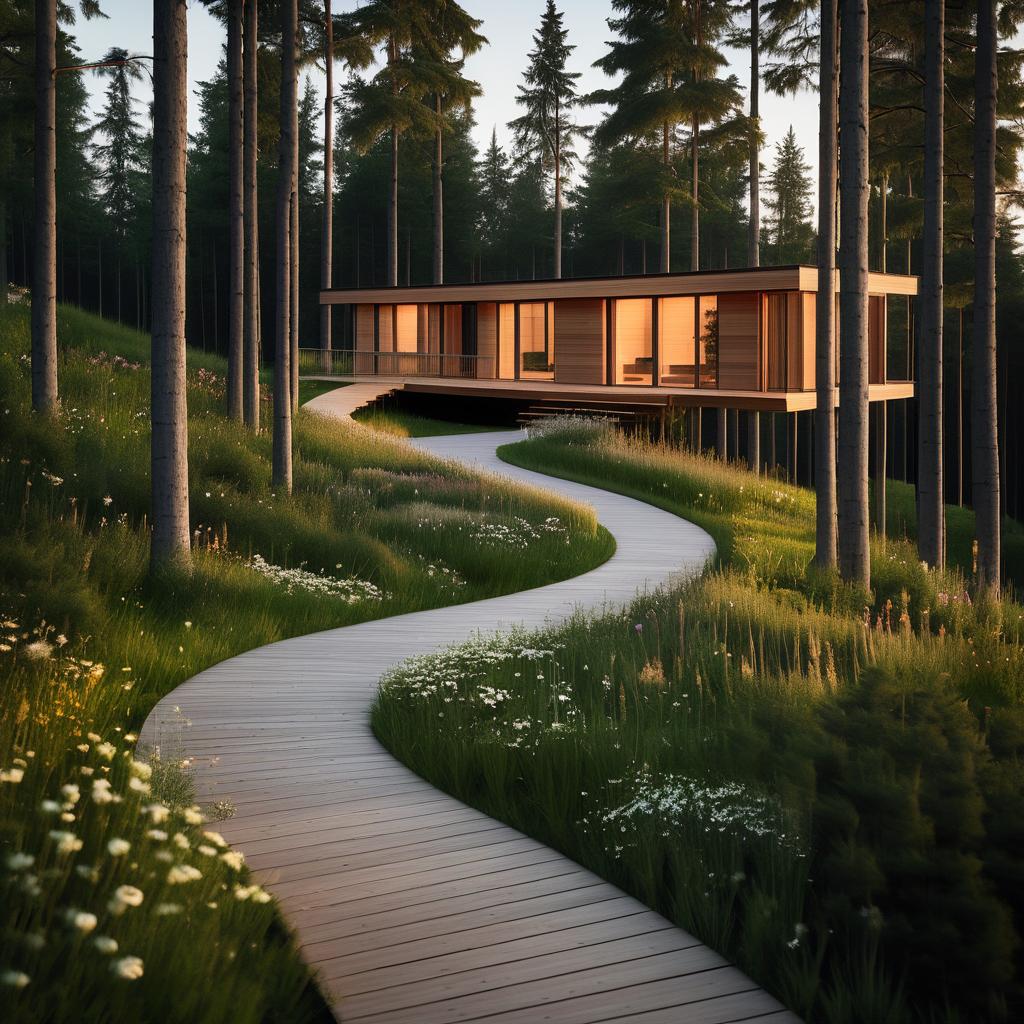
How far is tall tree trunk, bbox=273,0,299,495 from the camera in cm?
1370

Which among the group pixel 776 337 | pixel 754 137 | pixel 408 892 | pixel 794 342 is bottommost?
pixel 408 892

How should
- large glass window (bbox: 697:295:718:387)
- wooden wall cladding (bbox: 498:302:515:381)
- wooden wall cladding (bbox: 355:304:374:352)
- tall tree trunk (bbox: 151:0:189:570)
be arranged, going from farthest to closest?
wooden wall cladding (bbox: 355:304:374:352), wooden wall cladding (bbox: 498:302:515:381), large glass window (bbox: 697:295:718:387), tall tree trunk (bbox: 151:0:189:570)

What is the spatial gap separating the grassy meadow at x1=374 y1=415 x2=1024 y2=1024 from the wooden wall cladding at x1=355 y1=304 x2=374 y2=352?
28571mm

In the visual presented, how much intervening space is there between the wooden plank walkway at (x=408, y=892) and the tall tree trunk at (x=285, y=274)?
6.68 m

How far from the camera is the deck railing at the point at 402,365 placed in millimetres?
33406

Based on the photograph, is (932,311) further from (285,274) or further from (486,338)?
(486,338)

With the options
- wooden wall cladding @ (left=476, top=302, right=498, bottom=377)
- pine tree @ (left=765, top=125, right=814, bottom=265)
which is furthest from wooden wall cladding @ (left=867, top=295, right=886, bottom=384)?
pine tree @ (left=765, top=125, right=814, bottom=265)

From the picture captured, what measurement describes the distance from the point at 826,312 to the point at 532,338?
65.3 ft

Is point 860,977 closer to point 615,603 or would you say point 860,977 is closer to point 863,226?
point 615,603

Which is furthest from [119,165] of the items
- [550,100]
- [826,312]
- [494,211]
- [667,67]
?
[826,312]

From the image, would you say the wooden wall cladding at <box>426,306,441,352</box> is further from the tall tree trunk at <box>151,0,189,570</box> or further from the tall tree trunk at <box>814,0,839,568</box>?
the tall tree trunk at <box>151,0,189,570</box>

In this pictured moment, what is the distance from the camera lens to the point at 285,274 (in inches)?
554

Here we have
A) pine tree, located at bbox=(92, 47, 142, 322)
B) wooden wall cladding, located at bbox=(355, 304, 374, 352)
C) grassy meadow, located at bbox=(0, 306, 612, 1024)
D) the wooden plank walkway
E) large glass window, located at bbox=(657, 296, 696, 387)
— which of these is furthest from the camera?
pine tree, located at bbox=(92, 47, 142, 322)

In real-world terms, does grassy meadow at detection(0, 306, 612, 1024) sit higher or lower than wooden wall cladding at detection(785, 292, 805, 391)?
lower
